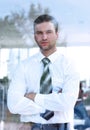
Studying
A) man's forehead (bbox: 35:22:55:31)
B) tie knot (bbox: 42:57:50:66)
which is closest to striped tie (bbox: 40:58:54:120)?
tie knot (bbox: 42:57:50:66)

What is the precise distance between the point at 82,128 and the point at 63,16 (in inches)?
30.0

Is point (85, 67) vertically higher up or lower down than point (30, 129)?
higher up

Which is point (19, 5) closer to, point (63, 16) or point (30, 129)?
point (63, 16)

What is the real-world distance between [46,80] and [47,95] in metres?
0.07

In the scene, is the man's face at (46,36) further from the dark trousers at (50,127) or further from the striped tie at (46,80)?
the dark trousers at (50,127)

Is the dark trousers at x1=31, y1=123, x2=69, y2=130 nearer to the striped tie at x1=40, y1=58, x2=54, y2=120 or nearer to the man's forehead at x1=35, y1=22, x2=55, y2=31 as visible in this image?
the striped tie at x1=40, y1=58, x2=54, y2=120

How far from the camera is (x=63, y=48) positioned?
221cm

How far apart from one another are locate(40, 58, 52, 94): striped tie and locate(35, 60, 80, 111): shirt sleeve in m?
0.05

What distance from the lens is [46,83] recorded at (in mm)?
1657

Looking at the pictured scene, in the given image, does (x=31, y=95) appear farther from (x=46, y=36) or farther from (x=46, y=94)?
(x=46, y=36)

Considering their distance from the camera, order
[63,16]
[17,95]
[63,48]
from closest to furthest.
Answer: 1. [17,95]
2. [63,48]
3. [63,16]

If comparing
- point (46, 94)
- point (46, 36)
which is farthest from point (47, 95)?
point (46, 36)

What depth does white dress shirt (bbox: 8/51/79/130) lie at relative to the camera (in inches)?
62.7

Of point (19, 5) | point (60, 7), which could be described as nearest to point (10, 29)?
point (19, 5)
